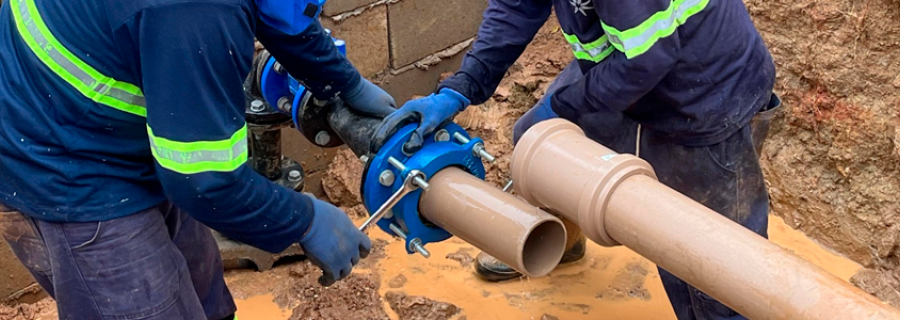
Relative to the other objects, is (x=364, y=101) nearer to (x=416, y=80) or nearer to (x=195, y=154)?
(x=195, y=154)

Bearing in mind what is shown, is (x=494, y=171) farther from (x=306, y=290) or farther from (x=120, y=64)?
(x=120, y=64)

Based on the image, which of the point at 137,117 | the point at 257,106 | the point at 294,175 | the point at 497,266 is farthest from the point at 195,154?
the point at 497,266

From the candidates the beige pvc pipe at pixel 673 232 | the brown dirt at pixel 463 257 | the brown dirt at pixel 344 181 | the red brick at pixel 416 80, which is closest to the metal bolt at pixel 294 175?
the brown dirt at pixel 344 181

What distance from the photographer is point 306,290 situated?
356cm

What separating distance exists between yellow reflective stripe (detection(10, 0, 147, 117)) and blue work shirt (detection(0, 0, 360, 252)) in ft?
0.06

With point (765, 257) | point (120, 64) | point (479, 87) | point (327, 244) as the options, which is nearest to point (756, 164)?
point (479, 87)

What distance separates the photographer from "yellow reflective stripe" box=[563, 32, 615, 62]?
263cm

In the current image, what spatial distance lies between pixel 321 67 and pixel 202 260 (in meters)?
0.72

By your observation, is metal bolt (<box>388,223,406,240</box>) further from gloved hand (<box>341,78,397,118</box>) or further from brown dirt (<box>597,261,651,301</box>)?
brown dirt (<box>597,261,651,301</box>)

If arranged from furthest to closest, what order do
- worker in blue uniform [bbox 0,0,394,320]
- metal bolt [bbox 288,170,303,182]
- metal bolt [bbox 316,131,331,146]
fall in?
metal bolt [bbox 288,170,303,182] < metal bolt [bbox 316,131,331,146] < worker in blue uniform [bbox 0,0,394,320]

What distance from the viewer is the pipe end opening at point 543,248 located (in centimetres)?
230

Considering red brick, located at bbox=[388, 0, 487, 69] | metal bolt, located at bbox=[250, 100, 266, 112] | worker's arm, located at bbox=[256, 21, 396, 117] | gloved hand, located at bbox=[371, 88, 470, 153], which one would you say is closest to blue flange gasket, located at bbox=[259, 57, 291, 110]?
metal bolt, located at bbox=[250, 100, 266, 112]

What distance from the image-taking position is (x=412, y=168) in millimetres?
2350

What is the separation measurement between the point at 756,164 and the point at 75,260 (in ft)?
6.84
